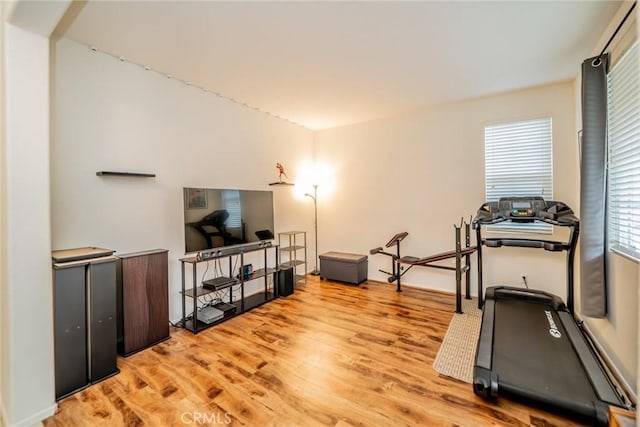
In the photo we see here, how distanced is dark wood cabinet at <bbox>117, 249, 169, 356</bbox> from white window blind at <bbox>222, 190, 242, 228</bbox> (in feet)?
2.75

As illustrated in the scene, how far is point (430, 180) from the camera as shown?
4.13 metres

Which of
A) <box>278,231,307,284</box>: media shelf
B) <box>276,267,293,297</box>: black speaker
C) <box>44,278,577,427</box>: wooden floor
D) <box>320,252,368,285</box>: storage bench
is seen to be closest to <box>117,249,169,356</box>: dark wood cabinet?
<box>44,278,577,427</box>: wooden floor

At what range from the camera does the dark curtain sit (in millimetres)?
2162

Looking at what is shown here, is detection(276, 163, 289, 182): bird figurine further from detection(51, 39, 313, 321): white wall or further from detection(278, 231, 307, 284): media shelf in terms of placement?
detection(278, 231, 307, 284): media shelf

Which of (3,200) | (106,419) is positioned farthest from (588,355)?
(3,200)

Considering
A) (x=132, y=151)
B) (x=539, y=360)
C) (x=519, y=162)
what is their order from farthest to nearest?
(x=519, y=162), (x=132, y=151), (x=539, y=360)

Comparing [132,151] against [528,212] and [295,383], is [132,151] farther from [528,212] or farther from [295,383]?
[528,212]

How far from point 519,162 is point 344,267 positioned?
9.24 ft

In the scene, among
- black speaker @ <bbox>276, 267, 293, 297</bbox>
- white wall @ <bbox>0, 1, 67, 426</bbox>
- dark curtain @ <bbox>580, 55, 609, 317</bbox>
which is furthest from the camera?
black speaker @ <bbox>276, 267, 293, 297</bbox>

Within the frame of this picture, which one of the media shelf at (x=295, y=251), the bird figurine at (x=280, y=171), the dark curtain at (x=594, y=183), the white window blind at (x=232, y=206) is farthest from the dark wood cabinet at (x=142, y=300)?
the dark curtain at (x=594, y=183)

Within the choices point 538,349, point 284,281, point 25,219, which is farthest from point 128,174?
point 538,349

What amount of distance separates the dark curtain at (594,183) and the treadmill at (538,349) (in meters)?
0.43

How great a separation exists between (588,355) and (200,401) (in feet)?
9.02

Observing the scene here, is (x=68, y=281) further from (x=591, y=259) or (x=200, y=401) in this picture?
(x=591, y=259)
